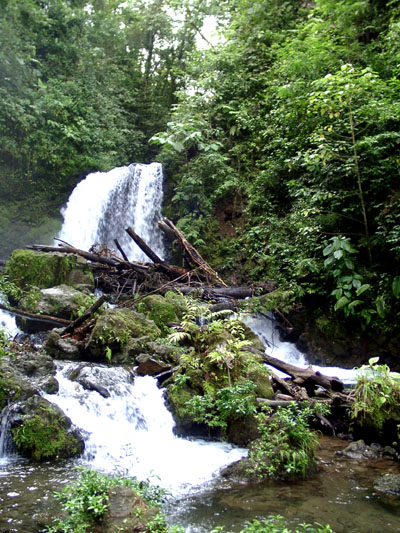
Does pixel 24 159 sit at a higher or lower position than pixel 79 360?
higher

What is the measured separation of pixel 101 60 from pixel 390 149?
16.6 metres

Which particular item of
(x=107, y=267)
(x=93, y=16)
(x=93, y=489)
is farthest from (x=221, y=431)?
(x=93, y=16)

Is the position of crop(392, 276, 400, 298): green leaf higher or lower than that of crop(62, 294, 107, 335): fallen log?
higher

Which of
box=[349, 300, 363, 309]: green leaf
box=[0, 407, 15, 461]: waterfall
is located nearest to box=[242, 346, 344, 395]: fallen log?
box=[349, 300, 363, 309]: green leaf

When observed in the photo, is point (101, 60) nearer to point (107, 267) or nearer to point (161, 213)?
point (161, 213)

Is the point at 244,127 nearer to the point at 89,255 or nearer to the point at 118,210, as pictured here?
the point at 118,210

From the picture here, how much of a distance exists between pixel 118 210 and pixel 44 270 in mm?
5545

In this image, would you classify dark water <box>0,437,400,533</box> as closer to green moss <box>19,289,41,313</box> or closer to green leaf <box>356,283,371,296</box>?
green leaf <box>356,283,371,296</box>

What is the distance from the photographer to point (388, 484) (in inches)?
170

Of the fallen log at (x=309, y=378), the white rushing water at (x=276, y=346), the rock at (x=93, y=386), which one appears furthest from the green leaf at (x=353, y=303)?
the rock at (x=93, y=386)

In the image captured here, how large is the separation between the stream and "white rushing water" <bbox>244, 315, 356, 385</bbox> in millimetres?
1389

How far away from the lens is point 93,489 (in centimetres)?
324

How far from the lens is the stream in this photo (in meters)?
3.66

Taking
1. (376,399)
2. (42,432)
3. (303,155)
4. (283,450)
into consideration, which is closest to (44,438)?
(42,432)
